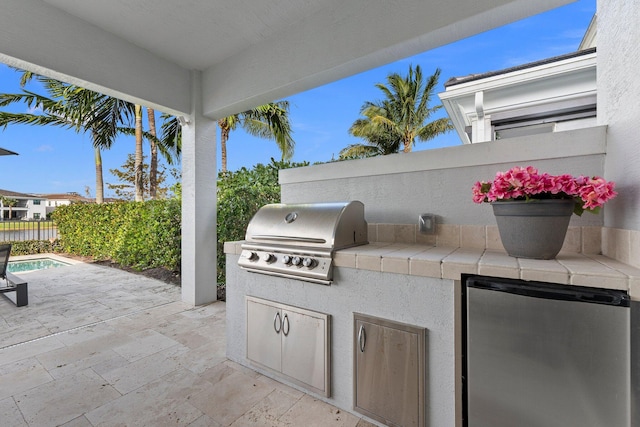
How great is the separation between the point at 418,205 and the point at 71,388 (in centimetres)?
326

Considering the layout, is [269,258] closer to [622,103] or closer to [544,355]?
[544,355]

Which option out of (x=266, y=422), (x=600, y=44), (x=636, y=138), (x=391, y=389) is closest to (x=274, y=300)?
(x=266, y=422)

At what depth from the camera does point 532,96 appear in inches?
161

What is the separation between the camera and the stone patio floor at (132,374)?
1986 millimetres

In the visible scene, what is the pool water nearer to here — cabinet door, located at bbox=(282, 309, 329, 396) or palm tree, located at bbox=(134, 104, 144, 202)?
palm tree, located at bbox=(134, 104, 144, 202)

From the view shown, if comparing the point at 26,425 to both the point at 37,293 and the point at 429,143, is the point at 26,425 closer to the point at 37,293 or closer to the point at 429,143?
the point at 37,293

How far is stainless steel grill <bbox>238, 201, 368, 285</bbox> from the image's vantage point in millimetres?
2039

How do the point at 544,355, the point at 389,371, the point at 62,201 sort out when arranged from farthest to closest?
the point at 62,201 → the point at 389,371 → the point at 544,355

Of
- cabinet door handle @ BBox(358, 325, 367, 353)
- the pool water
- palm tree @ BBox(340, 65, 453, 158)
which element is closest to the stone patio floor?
cabinet door handle @ BBox(358, 325, 367, 353)

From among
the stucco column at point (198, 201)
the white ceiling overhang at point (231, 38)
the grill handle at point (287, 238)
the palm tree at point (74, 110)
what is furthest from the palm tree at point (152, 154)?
the grill handle at point (287, 238)

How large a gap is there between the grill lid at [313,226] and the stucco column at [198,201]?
2157mm

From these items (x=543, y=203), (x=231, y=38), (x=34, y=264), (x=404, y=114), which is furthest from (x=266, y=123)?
(x=404, y=114)

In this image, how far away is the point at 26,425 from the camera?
1.90 metres

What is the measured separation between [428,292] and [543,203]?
0.79 metres
